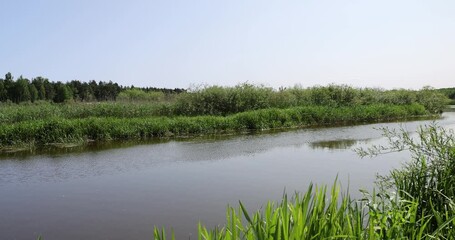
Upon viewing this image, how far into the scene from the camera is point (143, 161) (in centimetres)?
1264

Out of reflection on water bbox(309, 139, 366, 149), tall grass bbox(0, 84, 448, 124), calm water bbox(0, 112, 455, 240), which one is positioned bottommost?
calm water bbox(0, 112, 455, 240)

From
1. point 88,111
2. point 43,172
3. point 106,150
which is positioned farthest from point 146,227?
point 88,111

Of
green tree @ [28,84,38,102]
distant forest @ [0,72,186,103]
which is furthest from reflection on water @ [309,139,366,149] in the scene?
green tree @ [28,84,38,102]

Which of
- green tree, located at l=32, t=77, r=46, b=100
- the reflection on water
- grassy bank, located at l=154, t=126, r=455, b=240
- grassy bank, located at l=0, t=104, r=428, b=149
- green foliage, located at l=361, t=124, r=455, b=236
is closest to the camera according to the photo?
grassy bank, located at l=154, t=126, r=455, b=240

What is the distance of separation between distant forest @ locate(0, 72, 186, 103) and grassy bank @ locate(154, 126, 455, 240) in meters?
38.0

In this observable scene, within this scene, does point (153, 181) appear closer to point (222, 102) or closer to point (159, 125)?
point (159, 125)

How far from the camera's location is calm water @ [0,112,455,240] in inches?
263

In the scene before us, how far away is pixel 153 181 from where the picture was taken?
9734 mm

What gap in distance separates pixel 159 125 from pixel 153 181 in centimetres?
987

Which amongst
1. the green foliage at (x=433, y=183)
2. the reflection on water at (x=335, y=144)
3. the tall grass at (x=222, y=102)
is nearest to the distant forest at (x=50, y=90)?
the tall grass at (x=222, y=102)

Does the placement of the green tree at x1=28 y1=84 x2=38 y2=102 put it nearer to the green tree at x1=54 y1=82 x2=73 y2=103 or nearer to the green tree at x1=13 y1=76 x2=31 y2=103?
the green tree at x1=13 y1=76 x2=31 y2=103

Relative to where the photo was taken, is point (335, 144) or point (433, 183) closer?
point (433, 183)

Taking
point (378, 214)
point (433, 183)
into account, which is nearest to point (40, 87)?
point (433, 183)

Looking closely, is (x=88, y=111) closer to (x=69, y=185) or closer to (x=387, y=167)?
(x=69, y=185)
